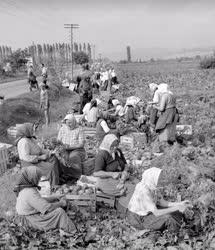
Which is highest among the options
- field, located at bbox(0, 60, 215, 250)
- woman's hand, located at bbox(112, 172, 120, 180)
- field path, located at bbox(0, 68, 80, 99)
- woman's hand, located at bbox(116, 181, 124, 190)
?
woman's hand, located at bbox(112, 172, 120, 180)

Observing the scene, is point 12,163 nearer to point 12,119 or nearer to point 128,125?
point 128,125

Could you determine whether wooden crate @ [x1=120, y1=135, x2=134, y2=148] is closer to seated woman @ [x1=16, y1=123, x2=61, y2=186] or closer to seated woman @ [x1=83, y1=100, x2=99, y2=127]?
seated woman @ [x1=83, y1=100, x2=99, y2=127]

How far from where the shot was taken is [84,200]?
19.4 feet

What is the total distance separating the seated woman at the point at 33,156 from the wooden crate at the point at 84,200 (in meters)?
0.96

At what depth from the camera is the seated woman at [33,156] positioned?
21.9ft

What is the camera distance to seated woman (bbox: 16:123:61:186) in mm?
6680

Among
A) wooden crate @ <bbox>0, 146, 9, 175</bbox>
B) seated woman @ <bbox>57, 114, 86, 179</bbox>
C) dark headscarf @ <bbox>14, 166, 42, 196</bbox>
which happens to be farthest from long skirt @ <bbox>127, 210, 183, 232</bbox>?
wooden crate @ <bbox>0, 146, 9, 175</bbox>

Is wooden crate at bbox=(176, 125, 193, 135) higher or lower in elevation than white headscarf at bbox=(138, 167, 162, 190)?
lower

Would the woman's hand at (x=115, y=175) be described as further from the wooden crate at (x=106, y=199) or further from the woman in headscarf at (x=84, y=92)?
the woman in headscarf at (x=84, y=92)

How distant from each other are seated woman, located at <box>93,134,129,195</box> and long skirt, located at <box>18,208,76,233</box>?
1.00 meters

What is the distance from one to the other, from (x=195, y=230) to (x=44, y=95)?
24.9ft

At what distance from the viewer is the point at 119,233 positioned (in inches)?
209

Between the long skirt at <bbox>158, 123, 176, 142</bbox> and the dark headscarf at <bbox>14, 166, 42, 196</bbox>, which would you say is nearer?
the dark headscarf at <bbox>14, 166, 42, 196</bbox>

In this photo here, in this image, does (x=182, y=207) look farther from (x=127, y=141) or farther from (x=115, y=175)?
(x=127, y=141)
